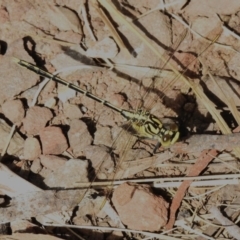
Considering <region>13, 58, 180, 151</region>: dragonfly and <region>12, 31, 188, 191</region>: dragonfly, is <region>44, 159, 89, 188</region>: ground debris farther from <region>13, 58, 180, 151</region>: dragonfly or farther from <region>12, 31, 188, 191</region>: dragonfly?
<region>13, 58, 180, 151</region>: dragonfly

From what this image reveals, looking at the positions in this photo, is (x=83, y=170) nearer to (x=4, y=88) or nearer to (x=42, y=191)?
(x=42, y=191)

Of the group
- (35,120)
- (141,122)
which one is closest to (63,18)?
(35,120)

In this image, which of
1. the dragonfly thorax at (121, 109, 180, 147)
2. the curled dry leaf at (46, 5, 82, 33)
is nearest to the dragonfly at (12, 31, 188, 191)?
the dragonfly thorax at (121, 109, 180, 147)

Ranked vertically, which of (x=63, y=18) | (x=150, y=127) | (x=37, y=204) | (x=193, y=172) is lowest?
(x=37, y=204)

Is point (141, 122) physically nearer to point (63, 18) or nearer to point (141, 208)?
point (141, 208)

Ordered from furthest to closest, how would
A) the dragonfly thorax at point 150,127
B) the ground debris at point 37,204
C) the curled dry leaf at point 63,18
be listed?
1. the curled dry leaf at point 63,18
2. the dragonfly thorax at point 150,127
3. the ground debris at point 37,204

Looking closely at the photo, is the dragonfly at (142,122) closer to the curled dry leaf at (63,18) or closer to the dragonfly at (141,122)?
the dragonfly at (141,122)

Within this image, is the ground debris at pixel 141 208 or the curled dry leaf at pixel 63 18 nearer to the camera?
the ground debris at pixel 141 208

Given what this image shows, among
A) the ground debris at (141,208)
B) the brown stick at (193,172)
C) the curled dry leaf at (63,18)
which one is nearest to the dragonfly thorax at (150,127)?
the brown stick at (193,172)
